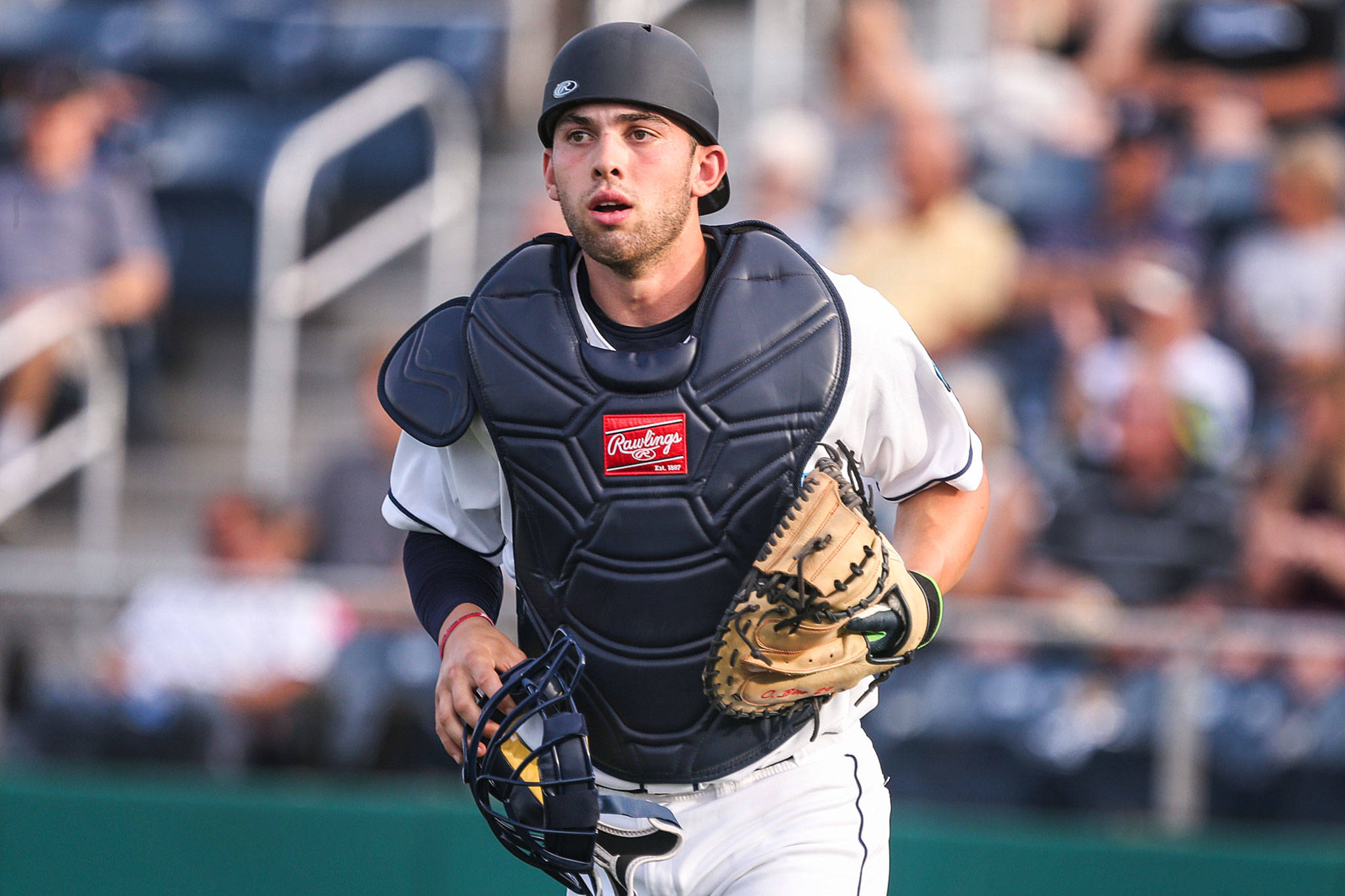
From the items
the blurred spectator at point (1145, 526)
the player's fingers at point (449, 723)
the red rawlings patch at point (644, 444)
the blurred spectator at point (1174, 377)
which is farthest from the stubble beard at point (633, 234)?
the blurred spectator at point (1174, 377)

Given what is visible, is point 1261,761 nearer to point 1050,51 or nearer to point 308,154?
point 1050,51

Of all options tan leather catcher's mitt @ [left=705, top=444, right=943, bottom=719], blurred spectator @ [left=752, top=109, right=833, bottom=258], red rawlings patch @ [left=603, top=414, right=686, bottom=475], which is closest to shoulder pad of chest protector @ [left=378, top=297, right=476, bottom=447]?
red rawlings patch @ [left=603, top=414, right=686, bottom=475]

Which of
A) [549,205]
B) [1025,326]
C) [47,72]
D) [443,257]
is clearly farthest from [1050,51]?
[47,72]

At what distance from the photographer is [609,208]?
2.96 m

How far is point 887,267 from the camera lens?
7.06 metres

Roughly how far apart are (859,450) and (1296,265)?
4349 mm

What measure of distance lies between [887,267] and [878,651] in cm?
430

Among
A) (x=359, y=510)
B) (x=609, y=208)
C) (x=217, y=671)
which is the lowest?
(x=217, y=671)

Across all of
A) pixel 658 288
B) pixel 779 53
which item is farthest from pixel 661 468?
pixel 779 53

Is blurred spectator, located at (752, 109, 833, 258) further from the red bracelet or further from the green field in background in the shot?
the red bracelet

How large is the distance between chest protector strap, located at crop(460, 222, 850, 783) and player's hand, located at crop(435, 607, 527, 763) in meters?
0.14

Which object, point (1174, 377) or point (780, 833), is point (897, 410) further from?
point (1174, 377)

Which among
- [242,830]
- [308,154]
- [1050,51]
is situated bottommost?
[242,830]

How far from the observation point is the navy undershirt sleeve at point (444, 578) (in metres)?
3.24
